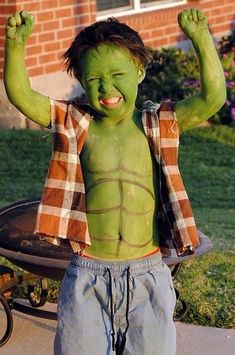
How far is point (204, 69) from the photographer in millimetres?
3686

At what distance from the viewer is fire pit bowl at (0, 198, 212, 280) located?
16.4 ft

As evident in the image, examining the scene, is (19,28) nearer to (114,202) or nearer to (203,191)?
(114,202)

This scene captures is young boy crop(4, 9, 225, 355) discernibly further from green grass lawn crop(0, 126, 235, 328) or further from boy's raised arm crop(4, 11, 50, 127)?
green grass lawn crop(0, 126, 235, 328)

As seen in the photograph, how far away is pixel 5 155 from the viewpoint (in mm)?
10352

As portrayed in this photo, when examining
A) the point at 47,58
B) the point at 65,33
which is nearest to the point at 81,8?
the point at 65,33

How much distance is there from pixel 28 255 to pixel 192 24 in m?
1.79

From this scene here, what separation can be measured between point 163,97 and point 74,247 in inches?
310

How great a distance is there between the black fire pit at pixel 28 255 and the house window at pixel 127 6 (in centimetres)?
671

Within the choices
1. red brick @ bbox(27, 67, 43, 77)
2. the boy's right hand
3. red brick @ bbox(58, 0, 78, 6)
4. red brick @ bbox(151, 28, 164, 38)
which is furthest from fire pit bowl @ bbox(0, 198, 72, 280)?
red brick @ bbox(151, 28, 164, 38)

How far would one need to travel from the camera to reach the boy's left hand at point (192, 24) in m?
3.67

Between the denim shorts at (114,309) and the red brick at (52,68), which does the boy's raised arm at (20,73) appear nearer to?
the denim shorts at (114,309)

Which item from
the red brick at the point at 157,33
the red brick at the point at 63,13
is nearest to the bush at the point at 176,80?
the red brick at the point at 157,33

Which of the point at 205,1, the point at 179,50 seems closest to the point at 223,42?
the point at 205,1

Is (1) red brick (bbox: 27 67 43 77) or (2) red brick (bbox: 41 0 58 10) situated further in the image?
(2) red brick (bbox: 41 0 58 10)
